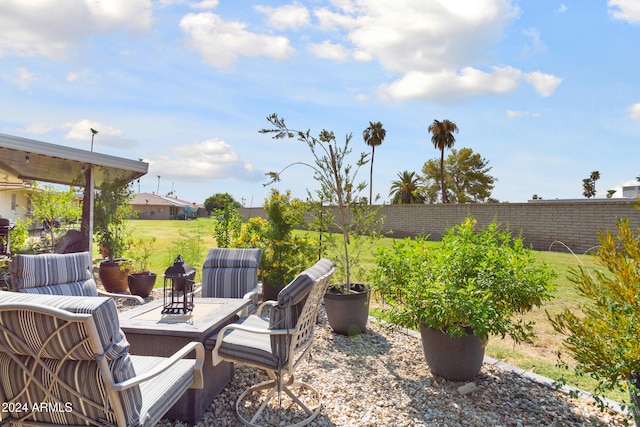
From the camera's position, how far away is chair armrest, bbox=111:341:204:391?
65.7 inches

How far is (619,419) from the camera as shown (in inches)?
104

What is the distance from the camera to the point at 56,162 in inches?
284

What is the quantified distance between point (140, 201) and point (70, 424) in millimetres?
49798

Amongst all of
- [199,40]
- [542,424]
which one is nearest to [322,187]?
[199,40]

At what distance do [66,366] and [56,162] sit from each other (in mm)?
6970

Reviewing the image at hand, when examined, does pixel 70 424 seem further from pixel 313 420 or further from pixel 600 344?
pixel 600 344

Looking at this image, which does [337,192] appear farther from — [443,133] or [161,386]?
[443,133]

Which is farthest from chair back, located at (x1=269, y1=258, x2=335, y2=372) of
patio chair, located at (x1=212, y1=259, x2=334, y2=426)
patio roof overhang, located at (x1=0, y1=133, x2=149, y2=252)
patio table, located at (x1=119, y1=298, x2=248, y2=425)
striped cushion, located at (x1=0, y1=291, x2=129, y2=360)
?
patio roof overhang, located at (x1=0, y1=133, x2=149, y2=252)

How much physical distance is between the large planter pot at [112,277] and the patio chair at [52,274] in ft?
8.02

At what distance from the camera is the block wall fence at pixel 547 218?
12.8m

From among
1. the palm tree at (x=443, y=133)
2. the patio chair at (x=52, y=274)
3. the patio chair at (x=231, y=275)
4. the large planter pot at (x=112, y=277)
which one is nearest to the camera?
the patio chair at (x=52, y=274)

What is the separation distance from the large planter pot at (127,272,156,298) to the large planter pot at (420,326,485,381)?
15.5 ft

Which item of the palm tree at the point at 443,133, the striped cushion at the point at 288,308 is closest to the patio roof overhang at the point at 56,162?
the striped cushion at the point at 288,308

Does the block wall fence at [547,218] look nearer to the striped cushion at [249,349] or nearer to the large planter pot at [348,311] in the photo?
the large planter pot at [348,311]
